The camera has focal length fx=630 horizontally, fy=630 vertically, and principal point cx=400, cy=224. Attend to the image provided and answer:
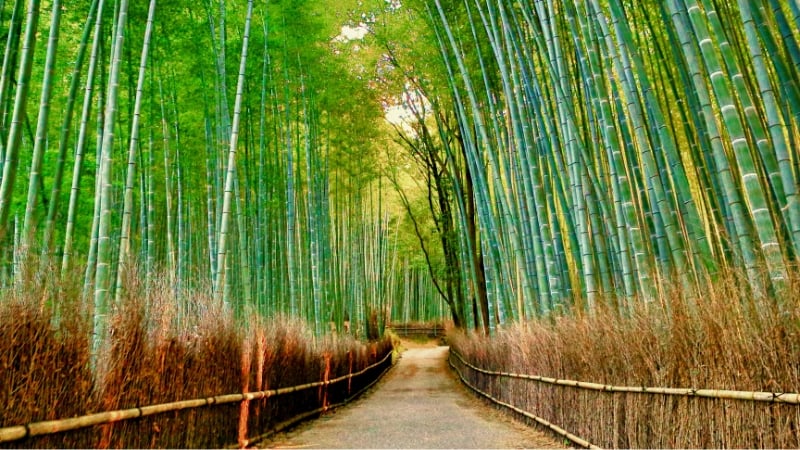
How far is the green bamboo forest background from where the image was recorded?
9.39 ft

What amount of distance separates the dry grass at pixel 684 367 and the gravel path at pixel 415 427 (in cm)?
56

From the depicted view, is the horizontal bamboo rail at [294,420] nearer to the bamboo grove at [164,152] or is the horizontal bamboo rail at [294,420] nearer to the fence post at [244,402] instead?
the fence post at [244,402]

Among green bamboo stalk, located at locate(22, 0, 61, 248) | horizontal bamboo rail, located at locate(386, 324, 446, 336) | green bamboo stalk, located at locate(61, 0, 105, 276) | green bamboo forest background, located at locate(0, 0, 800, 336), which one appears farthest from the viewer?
horizontal bamboo rail, located at locate(386, 324, 446, 336)

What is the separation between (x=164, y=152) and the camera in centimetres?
711

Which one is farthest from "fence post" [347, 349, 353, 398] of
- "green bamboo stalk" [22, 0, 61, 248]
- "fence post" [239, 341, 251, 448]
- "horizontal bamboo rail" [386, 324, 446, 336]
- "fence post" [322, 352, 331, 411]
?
"horizontal bamboo rail" [386, 324, 446, 336]

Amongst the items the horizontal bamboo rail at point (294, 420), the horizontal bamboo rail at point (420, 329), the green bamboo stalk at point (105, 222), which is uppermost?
the horizontal bamboo rail at point (420, 329)

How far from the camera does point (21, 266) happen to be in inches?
90.4

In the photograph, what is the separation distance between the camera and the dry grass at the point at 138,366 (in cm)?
205

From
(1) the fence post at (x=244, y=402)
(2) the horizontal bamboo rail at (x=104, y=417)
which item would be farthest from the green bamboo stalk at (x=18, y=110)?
(1) the fence post at (x=244, y=402)

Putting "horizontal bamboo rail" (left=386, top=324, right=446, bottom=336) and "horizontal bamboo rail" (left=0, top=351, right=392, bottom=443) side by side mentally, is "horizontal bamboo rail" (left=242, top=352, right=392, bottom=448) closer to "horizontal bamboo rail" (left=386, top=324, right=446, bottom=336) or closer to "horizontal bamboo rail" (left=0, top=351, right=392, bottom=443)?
"horizontal bamboo rail" (left=0, top=351, right=392, bottom=443)

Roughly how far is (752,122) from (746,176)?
27cm

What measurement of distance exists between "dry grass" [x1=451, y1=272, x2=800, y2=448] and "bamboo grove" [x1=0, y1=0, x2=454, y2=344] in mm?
2389

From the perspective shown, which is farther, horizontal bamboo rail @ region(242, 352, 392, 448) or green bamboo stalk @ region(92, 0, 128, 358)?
horizontal bamboo rail @ region(242, 352, 392, 448)

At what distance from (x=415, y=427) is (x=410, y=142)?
9225 mm
